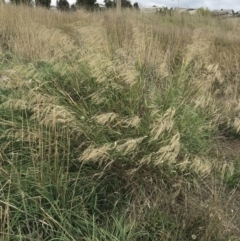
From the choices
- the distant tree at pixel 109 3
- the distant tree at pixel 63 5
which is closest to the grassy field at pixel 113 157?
the distant tree at pixel 63 5

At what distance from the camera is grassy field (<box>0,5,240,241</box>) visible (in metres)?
2.03

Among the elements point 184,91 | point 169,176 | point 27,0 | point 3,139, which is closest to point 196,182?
point 169,176

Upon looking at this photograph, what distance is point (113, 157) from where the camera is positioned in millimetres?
2316

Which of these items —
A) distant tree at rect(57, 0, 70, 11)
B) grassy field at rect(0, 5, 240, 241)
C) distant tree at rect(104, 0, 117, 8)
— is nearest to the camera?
grassy field at rect(0, 5, 240, 241)

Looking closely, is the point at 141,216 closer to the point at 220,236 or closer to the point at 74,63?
the point at 220,236

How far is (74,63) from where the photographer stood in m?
3.17

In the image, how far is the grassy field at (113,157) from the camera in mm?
2033

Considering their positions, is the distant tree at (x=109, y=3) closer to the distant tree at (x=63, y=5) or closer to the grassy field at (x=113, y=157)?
the distant tree at (x=63, y=5)

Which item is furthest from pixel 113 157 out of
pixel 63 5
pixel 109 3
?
pixel 109 3

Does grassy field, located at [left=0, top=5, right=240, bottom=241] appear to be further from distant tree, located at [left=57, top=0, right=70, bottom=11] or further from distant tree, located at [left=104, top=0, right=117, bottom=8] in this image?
distant tree, located at [left=104, top=0, right=117, bottom=8]

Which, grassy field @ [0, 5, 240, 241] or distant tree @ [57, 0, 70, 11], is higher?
distant tree @ [57, 0, 70, 11]

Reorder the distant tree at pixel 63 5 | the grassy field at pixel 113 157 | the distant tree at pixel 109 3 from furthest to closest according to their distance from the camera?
1. the distant tree at pixel 109 3
2. the distant tree at pixel 63 5
3. the grassy field at pixel 113 157

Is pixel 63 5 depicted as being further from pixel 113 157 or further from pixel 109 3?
pixel 113 157

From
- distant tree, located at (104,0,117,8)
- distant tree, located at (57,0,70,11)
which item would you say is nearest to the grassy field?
distant tree, located at (57,0,70,11)
